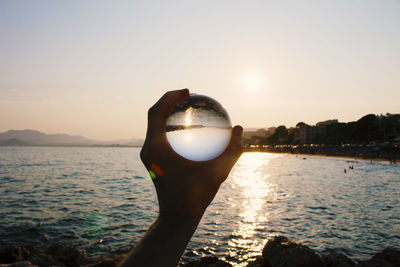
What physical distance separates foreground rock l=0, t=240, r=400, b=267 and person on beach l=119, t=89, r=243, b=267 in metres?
7.64

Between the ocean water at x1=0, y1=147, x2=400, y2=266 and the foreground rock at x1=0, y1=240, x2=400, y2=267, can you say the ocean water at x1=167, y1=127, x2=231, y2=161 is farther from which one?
the ocean water at x1=0, y1=147, x2=400, y2=266

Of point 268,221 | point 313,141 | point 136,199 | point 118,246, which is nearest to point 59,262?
point 118,246

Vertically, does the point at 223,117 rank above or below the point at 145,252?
above

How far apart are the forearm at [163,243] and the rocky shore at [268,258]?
7.90m

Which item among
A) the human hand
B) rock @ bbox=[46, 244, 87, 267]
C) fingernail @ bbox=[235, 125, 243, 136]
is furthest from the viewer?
rock @ bbox=[46, 244, 87, 267]

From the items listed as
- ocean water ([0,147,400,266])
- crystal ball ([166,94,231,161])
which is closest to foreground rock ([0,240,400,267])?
ocean water ([0,147,400,266])

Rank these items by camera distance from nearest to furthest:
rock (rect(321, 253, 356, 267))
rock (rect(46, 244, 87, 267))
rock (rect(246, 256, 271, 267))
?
rock (rect(321, 253, 356, 267)) → rock (rect(246, 256, 271, 267)) → rock (rect(46, 244, 87, 267))

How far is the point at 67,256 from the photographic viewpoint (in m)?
10.0

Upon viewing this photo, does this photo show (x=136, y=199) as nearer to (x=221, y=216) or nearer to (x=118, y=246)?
(x=221, y=216)

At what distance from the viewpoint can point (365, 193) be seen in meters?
27.4

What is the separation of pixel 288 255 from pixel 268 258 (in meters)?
0.86

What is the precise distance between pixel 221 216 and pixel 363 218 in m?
9.35

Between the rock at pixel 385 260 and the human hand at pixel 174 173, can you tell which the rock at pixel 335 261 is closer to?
the rock at pixel 385 260

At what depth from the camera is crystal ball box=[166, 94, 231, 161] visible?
2055mm
